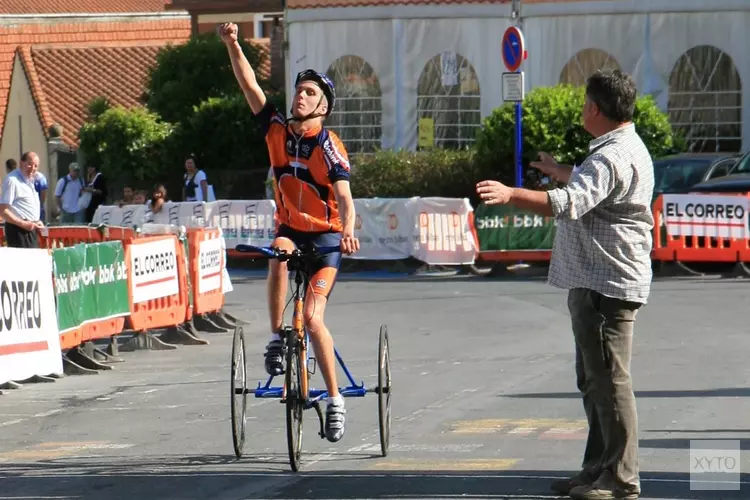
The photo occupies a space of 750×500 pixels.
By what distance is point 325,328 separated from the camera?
28.5ft

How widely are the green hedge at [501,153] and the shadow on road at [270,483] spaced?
1782 centimetres

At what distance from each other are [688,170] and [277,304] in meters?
16.6

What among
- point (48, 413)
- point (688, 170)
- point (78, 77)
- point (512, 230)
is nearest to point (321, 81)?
point (48, 413)

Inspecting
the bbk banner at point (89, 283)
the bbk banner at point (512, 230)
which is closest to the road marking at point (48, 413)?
the bbk banner at point (89, 283)

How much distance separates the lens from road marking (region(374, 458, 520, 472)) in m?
8.47

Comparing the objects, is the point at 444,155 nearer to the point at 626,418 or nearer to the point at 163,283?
the point at 163,283

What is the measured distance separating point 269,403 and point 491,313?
6.84 m

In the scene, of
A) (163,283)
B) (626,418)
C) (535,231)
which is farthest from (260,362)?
(535,231)

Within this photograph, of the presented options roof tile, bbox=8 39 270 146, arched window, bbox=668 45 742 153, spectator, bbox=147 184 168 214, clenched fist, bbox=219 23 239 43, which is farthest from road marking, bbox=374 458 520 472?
roof tile, bbox=8 39 270 146

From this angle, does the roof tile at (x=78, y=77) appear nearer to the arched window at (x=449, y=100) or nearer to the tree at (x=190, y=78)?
the tree at (x=190, y=78)

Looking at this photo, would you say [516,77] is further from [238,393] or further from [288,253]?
[288,253]

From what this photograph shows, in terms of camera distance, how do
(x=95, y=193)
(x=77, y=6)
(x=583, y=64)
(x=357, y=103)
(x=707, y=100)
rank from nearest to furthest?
(x=95, y=193)
(x=707, y=100)
(x=583, y=64)
(x=357, y=103)
(x=77, y=6)

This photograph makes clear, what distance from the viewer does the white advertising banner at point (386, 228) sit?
23.8 metres

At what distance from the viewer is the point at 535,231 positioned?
74.7 ft
